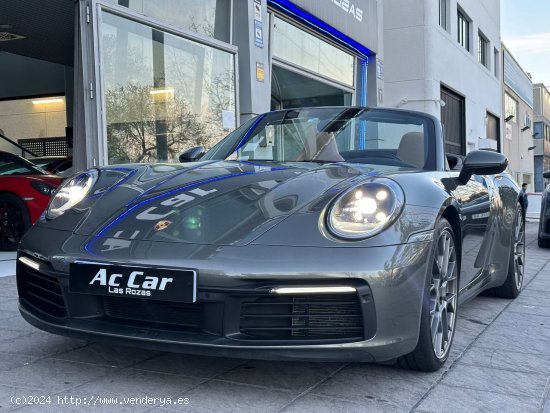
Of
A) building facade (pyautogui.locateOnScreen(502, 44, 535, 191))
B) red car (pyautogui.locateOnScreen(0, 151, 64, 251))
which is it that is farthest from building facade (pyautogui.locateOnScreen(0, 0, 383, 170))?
building facade (pyautogui.locateOnScreen(502, 44, 535, 191))

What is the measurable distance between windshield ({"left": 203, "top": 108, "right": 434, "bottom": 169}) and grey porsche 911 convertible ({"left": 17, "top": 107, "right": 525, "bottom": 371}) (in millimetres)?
361

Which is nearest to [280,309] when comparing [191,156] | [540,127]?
[191,156]

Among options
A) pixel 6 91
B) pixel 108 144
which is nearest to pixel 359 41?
pixel 108 144

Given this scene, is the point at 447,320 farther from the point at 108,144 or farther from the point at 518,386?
the point at 108,144

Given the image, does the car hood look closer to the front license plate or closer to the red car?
the front license plate

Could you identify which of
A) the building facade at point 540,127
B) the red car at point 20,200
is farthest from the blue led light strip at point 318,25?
the building facade at point 540,127

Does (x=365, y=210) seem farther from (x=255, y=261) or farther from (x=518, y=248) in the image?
(x=518, y=248)

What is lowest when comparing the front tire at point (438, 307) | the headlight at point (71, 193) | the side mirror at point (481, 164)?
the front tire at point (438, 307)

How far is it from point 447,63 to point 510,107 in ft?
51.8

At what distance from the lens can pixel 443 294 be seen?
288 cm

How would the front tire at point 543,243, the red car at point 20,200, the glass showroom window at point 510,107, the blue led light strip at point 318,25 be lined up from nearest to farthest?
1. the red car at point 20,200
2. the front tire at point 543,243
3. the blue led light strip at point 318,25
4. the glass showroom window at point 510,107

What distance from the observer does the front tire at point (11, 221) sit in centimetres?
677

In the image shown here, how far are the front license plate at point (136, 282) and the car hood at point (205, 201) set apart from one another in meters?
0.15

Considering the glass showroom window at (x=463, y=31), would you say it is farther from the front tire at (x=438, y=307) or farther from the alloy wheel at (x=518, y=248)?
the front tire at (x=438, y=307)
